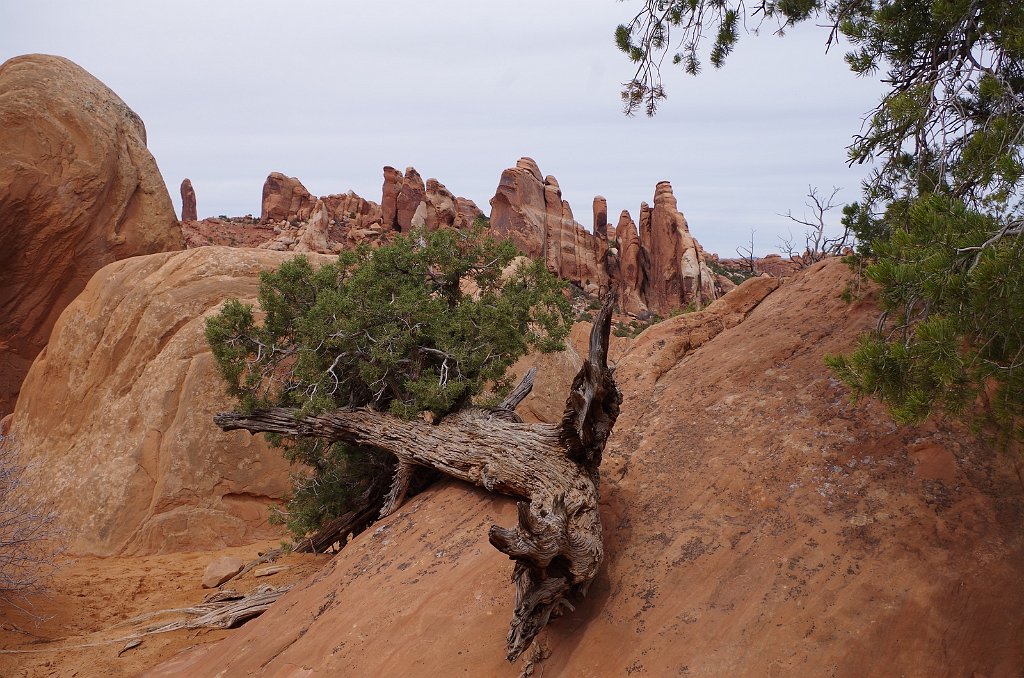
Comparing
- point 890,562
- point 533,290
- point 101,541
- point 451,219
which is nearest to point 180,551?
point 101,541

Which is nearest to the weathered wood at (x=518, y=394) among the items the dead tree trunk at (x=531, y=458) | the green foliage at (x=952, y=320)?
the dead tree trunk at (x=531, y=458)

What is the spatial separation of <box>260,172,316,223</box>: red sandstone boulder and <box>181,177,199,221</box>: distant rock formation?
42.0ft

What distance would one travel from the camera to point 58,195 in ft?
50.1

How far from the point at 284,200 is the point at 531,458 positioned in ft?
214

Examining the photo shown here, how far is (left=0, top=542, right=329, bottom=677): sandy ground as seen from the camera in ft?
24.6

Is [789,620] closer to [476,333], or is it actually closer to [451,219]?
[476,333]

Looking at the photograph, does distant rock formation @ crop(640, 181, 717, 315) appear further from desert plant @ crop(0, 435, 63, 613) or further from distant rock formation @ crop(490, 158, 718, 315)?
desert plant @ crop(0, 435, 63, 613)

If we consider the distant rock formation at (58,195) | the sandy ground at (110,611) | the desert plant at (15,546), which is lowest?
the sandy ground at (110,611)

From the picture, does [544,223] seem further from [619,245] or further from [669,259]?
[669,259]

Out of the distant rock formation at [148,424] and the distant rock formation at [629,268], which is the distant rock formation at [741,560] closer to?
the distant rock formation at [148,424]

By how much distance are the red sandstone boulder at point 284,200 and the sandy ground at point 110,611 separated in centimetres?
5888

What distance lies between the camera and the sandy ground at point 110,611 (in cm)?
750

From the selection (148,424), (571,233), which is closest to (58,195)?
(148,424)

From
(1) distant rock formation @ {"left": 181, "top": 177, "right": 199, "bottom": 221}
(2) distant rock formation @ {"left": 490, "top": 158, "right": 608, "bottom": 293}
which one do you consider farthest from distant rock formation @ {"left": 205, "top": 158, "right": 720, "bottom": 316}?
(1) distant rock formation @ {"left": 181, "top": 177, "right": 199, "bottom": 221}
